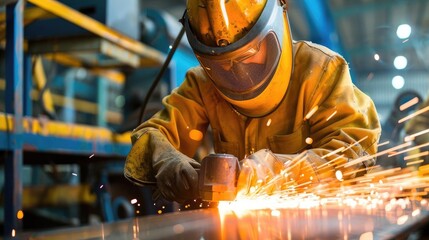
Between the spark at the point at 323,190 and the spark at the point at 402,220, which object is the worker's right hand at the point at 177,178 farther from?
the spark at the point at 402,220

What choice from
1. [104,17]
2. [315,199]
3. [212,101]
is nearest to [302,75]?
[212,101]

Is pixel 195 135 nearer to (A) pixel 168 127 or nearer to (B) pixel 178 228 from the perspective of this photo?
(A) pixel 168 127

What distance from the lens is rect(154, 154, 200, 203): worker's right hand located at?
1.74m

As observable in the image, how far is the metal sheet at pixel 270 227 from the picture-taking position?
123 centimetres

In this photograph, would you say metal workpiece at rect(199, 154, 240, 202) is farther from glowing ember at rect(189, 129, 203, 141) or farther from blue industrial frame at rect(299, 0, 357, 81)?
blue industrial frame at rect(299, 0, 357, 81)

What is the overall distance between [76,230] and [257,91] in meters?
0.60

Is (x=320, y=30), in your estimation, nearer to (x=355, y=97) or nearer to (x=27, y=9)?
(x=27, y=9)

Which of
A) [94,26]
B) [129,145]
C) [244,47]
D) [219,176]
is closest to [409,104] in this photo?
[129,145]

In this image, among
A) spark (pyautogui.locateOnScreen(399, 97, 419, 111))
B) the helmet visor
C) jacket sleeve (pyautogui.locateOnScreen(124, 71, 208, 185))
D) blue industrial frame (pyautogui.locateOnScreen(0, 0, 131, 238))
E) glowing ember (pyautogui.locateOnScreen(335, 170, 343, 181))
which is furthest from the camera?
spark (pyautogui.locateOnScreen(399, 97, 419, 111))

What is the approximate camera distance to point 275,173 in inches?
62.0

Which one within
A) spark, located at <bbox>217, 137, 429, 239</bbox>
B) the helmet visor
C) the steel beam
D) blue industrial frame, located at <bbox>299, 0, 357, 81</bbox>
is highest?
blue industrial frame, located at <bbox>299, 0, 357, 81</bbox>

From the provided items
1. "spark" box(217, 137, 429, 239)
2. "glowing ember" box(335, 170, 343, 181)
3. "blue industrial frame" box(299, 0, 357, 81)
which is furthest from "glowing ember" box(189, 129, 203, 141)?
"blue industrial frame" box(299, 0, 357, 81)

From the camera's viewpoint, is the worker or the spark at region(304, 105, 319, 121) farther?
the spark at region(304, 105, 319, 121)

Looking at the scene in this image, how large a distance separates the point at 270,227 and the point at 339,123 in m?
0.49
